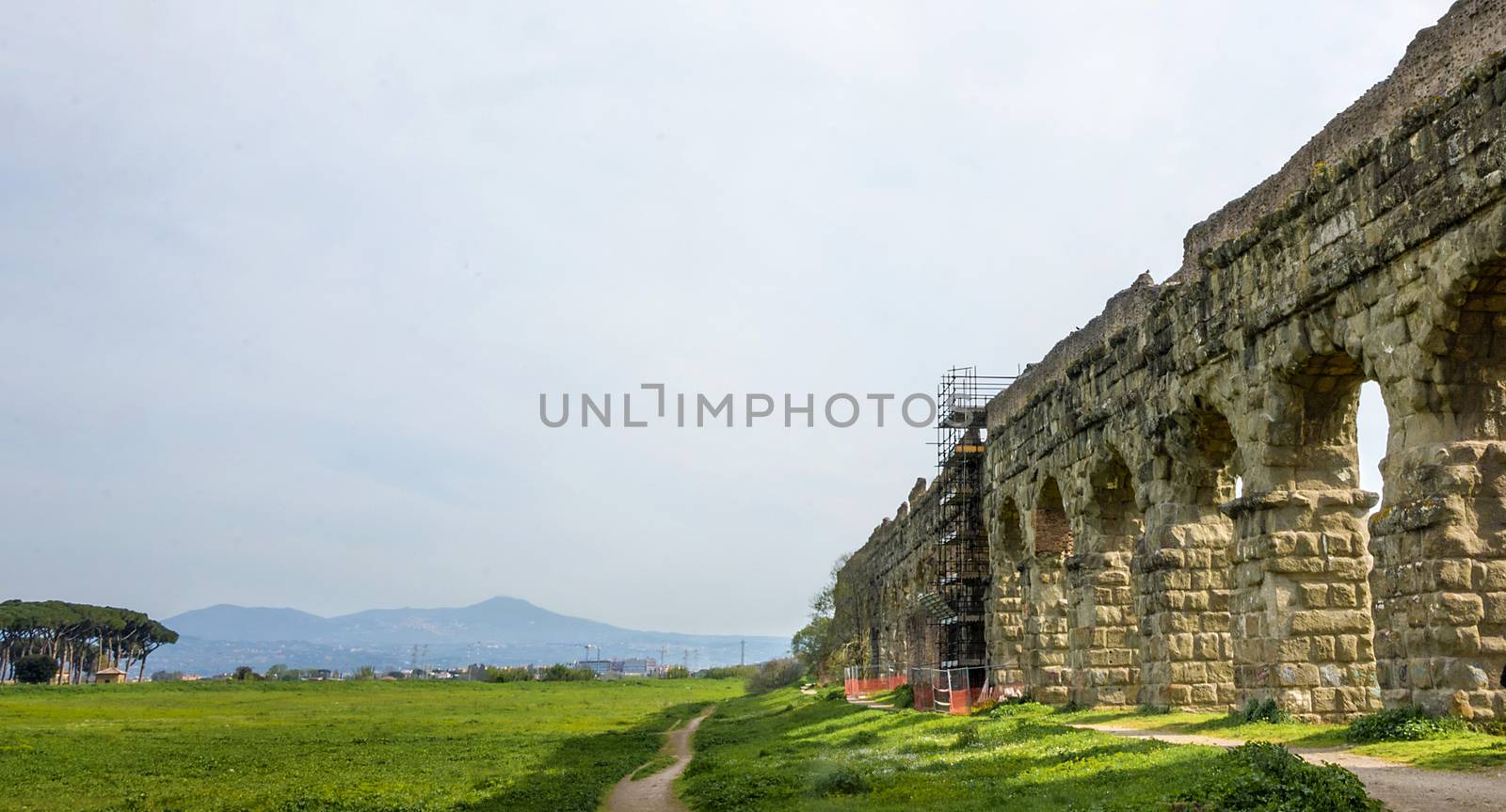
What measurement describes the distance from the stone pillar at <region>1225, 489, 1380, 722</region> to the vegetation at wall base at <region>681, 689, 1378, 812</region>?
6.33 feet

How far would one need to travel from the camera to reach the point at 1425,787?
8000 mm

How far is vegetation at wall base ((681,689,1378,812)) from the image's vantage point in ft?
26.9

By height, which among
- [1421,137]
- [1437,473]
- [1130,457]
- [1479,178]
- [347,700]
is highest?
[1421,137]

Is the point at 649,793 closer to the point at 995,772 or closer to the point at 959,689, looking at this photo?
the point at 995,772

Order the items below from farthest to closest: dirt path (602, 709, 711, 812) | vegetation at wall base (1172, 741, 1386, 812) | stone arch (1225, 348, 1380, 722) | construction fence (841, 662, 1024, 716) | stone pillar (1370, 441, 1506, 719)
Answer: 1. construction fence (841, 662, 1024, 716)
2. dirt path (602, 709, 711, 812)
3. stone arch (1225, 348, 1380, 722)
4. stone pillar (1370, 441, 1506, 719)
5. vegetation at wall base (1172, 741, 1386, 812)

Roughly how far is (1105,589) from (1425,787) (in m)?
11.4

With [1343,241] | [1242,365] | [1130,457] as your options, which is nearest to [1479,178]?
[1343,241]

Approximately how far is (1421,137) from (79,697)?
177ft

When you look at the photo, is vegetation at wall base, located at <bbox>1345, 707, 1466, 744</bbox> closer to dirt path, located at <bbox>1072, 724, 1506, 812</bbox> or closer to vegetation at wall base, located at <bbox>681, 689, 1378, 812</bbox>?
dirt path, located at <bbox>1072, 724, 1506, 812</bbox>

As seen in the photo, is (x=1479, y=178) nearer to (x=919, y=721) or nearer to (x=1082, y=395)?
(x=1082, y=395)

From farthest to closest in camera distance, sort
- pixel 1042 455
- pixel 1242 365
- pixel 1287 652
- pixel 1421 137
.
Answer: pixel 1042 455 < pixel 1242 365 < pixel 1287 652 < pixel 1421 137

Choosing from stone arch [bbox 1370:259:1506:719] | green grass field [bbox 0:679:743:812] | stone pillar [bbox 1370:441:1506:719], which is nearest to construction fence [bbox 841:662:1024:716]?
green grass field [bbox 0:679:743:812]

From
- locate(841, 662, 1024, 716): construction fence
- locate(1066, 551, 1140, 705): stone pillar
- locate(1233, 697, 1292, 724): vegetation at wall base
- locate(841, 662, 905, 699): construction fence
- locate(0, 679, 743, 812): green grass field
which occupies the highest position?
locate(1066, 551, 1140, 705): stone pillar

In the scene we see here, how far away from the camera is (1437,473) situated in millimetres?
10398
